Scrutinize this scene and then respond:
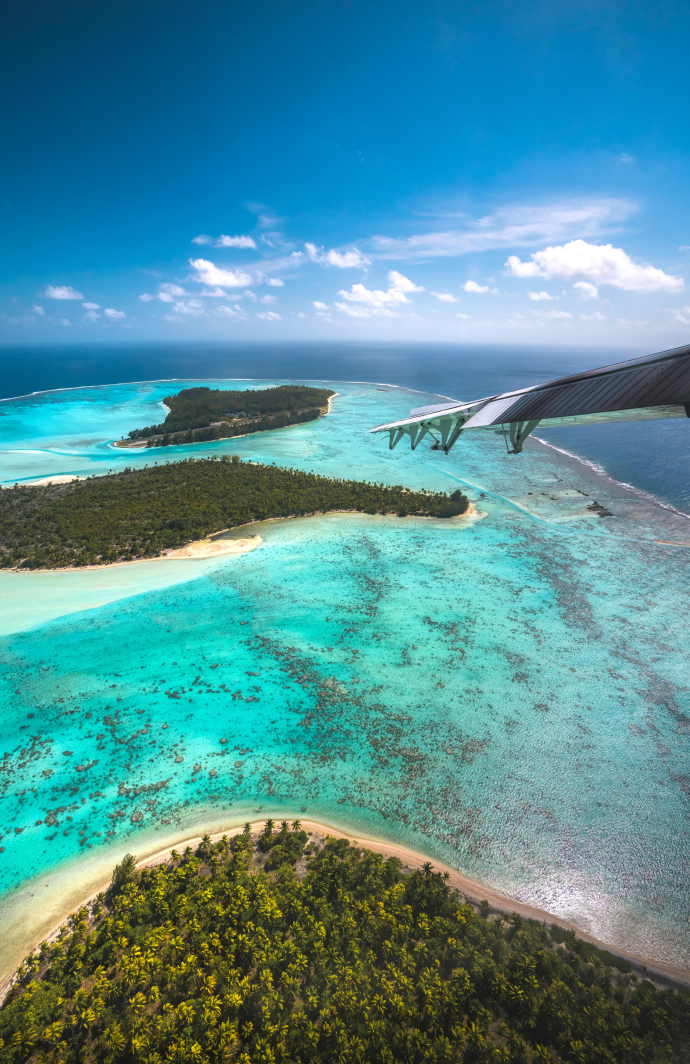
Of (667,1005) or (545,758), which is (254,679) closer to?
(545,758)

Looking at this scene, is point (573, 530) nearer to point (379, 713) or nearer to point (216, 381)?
point (379, 713)

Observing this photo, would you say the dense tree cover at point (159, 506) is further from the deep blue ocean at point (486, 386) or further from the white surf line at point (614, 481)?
the deep blue ocean at point (486, 386)

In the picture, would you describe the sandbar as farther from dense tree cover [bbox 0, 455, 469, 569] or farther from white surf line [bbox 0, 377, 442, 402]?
white surf line [bbox 0, 377, 442, 402]

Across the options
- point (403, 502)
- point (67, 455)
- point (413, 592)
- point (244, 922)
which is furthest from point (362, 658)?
point (67, 455)

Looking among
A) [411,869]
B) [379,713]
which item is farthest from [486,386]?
[411,869]

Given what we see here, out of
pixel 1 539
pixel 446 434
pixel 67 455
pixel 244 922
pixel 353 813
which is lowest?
pixel 353 813
